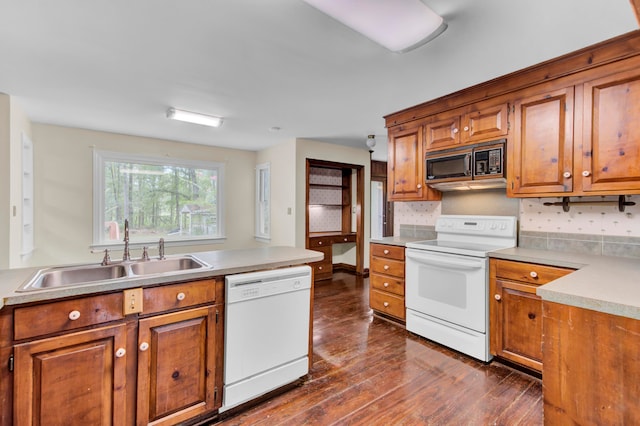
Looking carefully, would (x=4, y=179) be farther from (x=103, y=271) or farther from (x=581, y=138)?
(x=581, y=138)

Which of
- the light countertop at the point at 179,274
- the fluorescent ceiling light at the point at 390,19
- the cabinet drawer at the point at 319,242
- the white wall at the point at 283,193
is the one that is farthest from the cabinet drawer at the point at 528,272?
the cabinet drawer at the point at 319,242

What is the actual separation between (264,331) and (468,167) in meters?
2.28

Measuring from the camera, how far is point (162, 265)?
7.03 feet

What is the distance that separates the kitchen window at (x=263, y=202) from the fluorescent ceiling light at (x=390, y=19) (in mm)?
3837

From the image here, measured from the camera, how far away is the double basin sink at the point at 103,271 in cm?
168

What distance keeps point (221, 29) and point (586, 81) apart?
2.51m

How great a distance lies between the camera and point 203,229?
5.25 metres

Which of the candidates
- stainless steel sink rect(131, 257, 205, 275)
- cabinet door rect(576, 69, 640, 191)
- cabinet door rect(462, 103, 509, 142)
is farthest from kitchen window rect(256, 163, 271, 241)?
cabinet door rect(576, 69, 640, 191)

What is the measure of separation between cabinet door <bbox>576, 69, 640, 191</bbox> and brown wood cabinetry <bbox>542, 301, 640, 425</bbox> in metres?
1.39

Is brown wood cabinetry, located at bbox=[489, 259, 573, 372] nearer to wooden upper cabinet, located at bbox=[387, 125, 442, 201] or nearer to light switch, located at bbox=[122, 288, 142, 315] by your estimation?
wooden upper cabinet, located at bbox=[387, 125, 442, 201]

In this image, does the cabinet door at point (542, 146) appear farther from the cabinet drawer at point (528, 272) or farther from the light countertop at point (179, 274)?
the light countertop at point (179, 274)

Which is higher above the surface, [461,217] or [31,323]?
[461,217]

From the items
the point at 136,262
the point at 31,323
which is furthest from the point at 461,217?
the point at 31,323

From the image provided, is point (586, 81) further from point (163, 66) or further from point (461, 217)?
point (163, 66)
